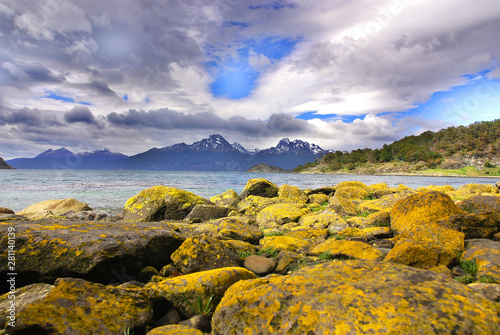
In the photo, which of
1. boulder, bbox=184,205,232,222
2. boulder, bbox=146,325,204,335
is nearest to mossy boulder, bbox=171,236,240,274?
boulder, bbox=146,325,204,335

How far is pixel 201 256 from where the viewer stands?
550 centimetres

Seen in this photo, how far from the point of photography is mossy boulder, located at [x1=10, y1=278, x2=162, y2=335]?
3.01 m

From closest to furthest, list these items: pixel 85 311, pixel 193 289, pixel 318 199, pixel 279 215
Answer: pixel 85 311, pixel 193 289, pixel 279 215, pixel 318 199

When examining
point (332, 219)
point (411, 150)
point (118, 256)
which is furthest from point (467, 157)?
point (118, 256)

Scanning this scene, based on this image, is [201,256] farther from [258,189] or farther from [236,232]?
[258,189]

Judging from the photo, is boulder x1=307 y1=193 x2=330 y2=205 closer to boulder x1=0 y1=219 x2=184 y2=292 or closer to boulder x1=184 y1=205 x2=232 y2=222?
boulder x1=184 y1=205 x2=232 y2=222

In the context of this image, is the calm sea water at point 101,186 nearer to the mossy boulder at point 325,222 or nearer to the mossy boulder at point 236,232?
the mossy boulder at point 236,232

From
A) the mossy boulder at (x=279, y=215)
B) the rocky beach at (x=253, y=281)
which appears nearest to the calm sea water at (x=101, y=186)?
the mossy boulder at (x=279, y=215)

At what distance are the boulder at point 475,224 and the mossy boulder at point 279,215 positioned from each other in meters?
7.88

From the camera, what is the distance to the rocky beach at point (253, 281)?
273 centimetres

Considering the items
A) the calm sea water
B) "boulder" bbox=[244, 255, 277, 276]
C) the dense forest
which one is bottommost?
the calm sea water

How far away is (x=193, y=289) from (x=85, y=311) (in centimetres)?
157

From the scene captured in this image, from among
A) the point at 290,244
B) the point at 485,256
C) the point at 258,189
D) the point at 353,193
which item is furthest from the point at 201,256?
the point at 258,189

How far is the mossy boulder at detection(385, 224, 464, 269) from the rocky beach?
2 cm
